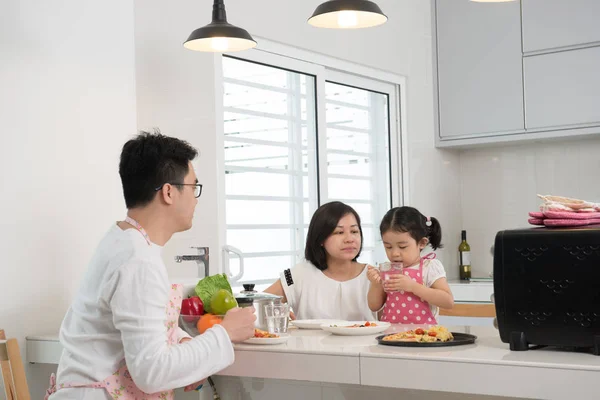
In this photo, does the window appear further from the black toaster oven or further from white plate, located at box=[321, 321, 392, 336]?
the black toaster oven

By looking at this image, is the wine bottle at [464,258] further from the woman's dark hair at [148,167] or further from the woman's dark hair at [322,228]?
the woman's dark hair at [148,167]

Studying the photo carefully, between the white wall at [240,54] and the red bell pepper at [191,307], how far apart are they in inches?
40.2

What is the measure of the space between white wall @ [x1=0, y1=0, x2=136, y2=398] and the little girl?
3.11 ft

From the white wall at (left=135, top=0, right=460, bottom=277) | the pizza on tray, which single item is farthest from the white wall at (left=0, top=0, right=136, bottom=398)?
the pizza on tray

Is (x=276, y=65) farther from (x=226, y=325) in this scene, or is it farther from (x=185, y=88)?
(x=226, y=325)

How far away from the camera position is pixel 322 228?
2.72m

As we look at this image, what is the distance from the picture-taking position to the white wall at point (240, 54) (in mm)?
3051

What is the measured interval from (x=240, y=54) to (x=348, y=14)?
1.12 m

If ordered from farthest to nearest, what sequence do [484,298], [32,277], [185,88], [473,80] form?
[473,80], [484,298], [185,88], [32,277]

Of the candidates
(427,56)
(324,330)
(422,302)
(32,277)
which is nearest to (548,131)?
(427,56)

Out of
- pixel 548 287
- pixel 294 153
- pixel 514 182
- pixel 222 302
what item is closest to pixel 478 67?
pixel 514 182

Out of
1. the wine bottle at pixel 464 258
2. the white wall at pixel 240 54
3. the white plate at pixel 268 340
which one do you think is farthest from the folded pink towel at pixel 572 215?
the wine bottle at pixel 464 258

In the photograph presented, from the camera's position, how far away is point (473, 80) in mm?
4648

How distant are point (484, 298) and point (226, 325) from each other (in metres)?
2.78
